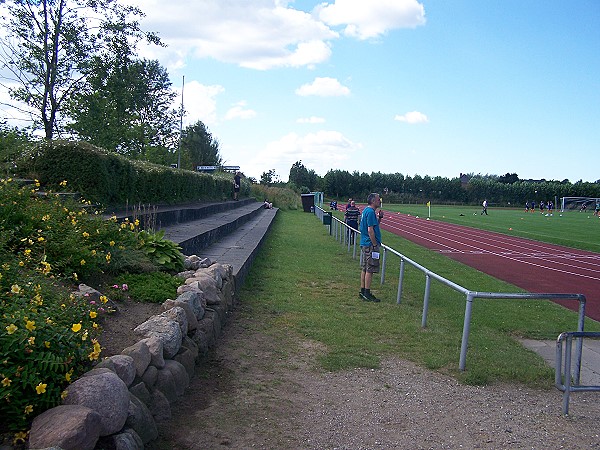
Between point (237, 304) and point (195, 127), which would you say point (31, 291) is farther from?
point (195, 127)

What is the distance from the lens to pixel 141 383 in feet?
13.6

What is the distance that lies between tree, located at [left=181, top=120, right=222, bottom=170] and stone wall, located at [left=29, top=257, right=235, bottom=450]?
214ft

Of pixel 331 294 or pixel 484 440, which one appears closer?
pixel 484 440

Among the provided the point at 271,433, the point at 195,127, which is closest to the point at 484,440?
the point at 271,433

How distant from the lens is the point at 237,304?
8719mm

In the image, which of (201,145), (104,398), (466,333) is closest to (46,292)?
(104,398)

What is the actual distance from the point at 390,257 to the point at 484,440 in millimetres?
12942

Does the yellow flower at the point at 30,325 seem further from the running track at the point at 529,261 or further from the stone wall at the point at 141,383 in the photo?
the running track at the point at 529,261

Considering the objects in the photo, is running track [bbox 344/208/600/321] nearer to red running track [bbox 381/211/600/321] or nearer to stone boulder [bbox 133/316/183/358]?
red running track [bbox 381/211/600/321]

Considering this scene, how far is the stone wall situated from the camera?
3043 mm

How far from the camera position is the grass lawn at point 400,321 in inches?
253

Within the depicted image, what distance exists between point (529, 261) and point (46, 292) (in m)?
16.9

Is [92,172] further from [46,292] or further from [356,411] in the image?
[356,411]

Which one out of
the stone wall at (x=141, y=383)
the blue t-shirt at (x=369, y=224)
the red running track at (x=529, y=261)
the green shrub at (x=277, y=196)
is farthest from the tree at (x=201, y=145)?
the stone wall at (x=141, y=383)
